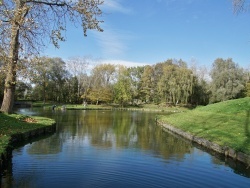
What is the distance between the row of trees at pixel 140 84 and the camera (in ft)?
250

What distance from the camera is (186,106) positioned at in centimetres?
8619


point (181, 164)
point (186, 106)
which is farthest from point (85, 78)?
point (181, 164)

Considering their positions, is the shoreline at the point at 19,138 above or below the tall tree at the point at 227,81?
below

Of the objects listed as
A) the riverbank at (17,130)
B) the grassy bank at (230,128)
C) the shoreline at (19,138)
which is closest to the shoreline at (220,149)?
the grassy bank at (230,128)

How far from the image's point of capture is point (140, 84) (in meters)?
102

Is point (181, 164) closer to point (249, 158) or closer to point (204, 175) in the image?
point (204, 175)

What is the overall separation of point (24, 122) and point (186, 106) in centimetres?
6802

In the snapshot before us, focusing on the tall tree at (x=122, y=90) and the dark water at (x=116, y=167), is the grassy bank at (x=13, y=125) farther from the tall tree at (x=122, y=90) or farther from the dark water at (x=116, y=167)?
the tall tree at (x=122, y=90)

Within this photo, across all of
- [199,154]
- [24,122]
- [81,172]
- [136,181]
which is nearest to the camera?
[136,181]

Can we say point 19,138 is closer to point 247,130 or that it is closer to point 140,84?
point 247,130

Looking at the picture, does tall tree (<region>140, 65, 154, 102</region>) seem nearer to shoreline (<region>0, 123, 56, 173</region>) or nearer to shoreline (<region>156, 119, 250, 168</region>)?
shoreline (<region>156, 119, 250, 168</region>)

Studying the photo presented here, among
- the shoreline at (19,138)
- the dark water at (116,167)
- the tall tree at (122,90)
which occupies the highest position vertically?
the tall tree at (122,90)

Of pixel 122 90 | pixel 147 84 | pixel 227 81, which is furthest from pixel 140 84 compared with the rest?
pixel 227 81

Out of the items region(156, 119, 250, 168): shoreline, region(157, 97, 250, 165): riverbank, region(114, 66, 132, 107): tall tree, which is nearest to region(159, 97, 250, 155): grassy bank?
region(157, 97, 250, 165): riverbank
